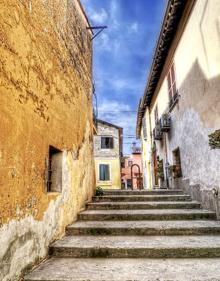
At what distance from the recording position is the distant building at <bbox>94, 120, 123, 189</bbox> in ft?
63.8

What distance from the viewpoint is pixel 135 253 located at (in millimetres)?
2902

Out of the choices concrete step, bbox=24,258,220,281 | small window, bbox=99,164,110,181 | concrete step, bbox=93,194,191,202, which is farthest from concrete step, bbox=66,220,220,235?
small window, bbox=99,164,110,181

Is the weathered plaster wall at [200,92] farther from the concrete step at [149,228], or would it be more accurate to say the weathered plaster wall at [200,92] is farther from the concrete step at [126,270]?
the concrete step at [126,270]

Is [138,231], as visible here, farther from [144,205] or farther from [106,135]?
[106,135]

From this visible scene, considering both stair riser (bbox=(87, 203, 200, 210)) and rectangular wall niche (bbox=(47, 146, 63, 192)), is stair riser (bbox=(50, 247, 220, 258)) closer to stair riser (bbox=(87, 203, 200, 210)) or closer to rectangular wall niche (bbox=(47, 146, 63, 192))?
rectangular wall niche (bbox=(47, 146, 63, 192))

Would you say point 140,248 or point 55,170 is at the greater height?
point 55,170

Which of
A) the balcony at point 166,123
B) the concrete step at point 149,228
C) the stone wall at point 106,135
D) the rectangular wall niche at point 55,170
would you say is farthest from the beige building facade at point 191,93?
the stone wall at point 106,135

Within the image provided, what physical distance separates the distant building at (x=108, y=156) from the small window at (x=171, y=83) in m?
12.7

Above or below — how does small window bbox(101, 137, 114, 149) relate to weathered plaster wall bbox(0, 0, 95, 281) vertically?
above

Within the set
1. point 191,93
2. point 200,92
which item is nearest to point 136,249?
point 200,92

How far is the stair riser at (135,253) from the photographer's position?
2.84m

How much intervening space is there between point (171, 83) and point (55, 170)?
5.51 m

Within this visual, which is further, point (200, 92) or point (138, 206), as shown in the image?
point (200, 92)

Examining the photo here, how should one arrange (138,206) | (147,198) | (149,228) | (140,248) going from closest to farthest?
(140,248)
(149,228)
(138,206)
(147,198)
